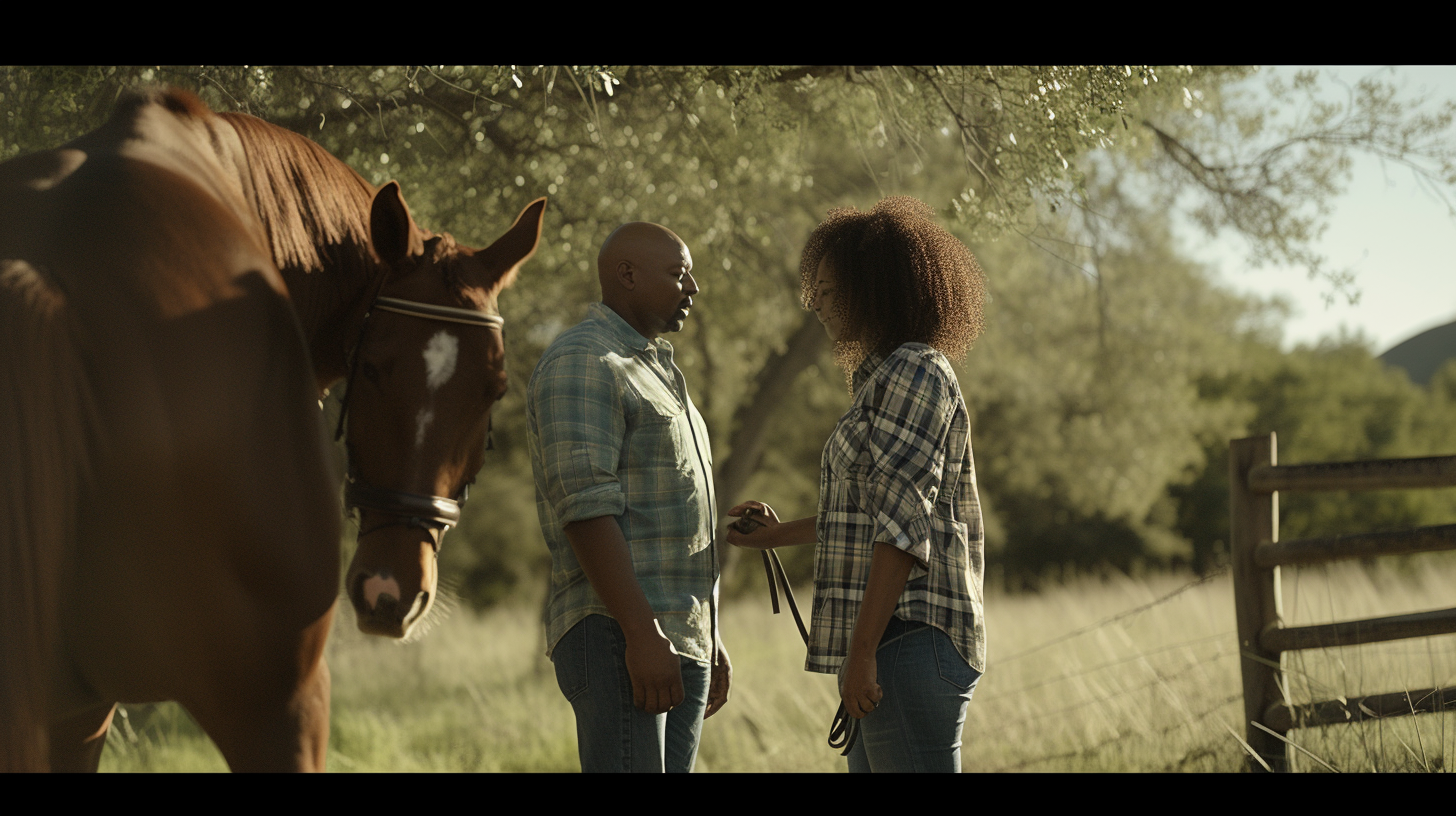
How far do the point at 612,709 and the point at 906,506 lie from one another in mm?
748

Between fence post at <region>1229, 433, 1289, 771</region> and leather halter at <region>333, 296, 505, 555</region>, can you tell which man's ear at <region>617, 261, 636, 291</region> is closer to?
leather halter at <region>333, 296, 505, 555</region>

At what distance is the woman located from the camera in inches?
81.3

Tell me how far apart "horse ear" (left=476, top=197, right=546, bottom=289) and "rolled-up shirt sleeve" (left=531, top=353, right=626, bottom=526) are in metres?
0.40

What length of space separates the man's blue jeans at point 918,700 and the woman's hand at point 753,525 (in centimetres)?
49

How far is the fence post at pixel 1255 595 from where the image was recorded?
4.36m

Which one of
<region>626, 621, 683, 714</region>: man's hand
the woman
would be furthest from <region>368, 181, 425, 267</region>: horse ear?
<region>626, 621, 683, 714</region>: man's hand

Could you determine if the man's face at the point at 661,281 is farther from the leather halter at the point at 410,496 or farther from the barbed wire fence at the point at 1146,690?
the barbed wire fence at the point at 1146,690

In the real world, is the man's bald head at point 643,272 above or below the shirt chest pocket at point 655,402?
above

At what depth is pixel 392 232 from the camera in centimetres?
228

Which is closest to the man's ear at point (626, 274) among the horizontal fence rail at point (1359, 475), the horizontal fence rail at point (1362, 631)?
the horizontal fence rail at point (1359, 475)

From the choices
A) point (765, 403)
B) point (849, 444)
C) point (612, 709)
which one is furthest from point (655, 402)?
point (765, 403)

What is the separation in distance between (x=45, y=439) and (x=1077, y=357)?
506 inches

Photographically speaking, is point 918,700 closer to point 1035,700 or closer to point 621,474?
point 621,474

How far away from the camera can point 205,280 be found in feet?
6.04
